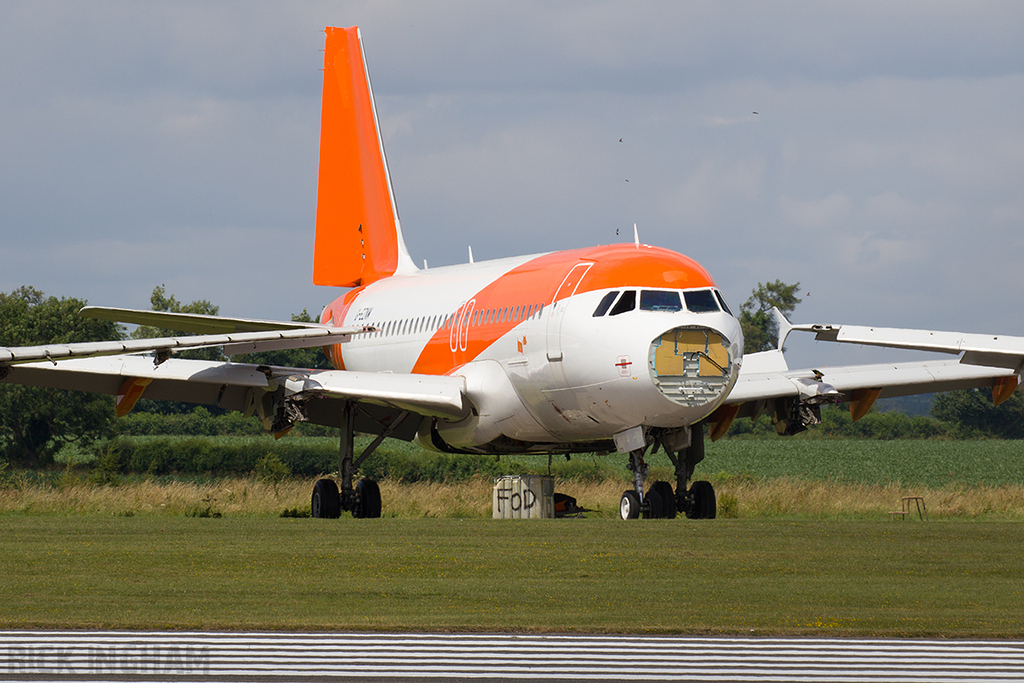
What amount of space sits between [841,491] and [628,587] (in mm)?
21858

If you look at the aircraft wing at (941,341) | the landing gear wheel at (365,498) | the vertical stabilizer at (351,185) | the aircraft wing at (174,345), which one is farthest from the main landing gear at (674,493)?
the vertical stabilizer at (351,185)

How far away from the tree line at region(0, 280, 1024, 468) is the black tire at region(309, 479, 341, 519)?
2978 centimetres

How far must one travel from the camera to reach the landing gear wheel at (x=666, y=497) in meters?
27.5

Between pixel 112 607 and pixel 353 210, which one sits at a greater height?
pixel 353 210

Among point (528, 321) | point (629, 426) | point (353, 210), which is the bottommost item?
point (629, 426)

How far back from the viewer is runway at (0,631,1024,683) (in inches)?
402

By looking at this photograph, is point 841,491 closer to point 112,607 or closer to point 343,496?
point 343,496

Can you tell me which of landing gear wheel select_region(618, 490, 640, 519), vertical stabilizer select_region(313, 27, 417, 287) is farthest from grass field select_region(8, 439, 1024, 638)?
vertical stabilizer select_region(313, 27, 417, 287)

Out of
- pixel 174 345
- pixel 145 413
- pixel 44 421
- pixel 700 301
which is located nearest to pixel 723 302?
pixel 700 301

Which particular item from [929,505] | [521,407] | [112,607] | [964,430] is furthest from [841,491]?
[964,430]

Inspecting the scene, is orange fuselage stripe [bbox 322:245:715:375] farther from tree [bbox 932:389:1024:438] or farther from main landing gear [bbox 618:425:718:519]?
tree [bbox 932:389:1024:438]

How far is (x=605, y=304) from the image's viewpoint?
26.1 m

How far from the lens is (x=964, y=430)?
106 m

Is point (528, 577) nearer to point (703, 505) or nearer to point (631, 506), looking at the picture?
point (631, 506)
